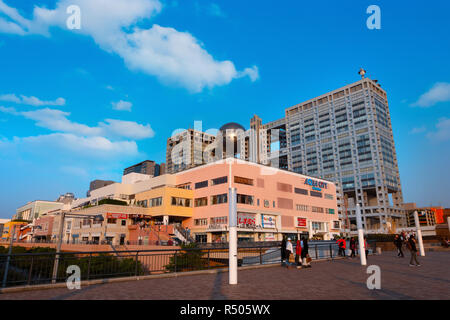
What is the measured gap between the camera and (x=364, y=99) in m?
125

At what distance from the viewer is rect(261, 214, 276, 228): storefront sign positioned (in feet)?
188

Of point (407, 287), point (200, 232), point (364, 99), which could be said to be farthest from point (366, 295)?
point (364, 99)

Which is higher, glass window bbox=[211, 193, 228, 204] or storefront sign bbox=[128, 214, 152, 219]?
glass window bbox=[211, 193, 228, 204]

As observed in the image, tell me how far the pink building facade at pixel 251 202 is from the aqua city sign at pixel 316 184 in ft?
1.13

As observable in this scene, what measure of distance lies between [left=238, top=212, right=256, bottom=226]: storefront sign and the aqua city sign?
68.3ft

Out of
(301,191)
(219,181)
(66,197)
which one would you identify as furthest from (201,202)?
(66,197)

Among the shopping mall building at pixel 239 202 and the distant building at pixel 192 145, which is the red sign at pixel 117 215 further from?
the distant building at pixel 192 145

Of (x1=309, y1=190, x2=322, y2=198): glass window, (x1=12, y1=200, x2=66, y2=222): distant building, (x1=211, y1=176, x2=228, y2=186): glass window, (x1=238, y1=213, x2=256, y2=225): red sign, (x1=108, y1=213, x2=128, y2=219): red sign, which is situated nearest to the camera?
(x1=238, y1=213, x2=256, y2=225): red sign

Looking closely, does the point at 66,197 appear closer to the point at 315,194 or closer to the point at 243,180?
the point at 243,180

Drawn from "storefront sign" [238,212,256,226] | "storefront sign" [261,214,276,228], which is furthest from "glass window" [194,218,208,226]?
"storefront sign" [261,214,276,228]

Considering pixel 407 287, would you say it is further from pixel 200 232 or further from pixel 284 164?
pixel 284 164

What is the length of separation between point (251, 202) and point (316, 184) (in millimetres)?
23818

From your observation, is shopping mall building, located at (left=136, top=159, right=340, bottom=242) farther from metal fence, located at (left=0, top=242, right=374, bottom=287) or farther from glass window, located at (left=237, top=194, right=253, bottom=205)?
metal fence, located at (left=0, top=242, right=374, bottom=287)

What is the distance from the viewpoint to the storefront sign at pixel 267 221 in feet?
188
